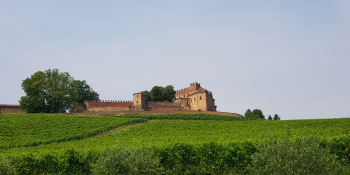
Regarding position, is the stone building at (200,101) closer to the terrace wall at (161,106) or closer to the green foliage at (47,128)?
the terrace wall at (161,106)

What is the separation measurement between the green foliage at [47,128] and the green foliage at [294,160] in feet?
83.6

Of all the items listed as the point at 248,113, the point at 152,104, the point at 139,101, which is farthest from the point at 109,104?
the point at 248,113

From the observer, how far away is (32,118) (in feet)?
144

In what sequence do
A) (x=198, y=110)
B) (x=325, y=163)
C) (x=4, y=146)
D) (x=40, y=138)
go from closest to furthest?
(x=325, y=163)
(x=4, y=146)
(x=40, y=138)
(x=198, y=110)

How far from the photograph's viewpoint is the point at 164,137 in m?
30.7

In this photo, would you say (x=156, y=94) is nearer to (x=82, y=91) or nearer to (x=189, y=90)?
(x=189, y=90)

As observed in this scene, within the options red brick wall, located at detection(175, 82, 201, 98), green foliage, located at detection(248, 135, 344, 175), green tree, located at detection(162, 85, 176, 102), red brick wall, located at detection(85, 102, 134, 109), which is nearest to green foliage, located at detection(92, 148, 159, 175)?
green foliage, located at detection(248, 135, 344, 175)

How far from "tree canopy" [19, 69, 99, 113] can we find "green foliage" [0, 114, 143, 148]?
12.0m

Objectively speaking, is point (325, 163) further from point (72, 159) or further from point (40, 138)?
point (40, 138)

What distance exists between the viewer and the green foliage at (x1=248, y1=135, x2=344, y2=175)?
13.0 m

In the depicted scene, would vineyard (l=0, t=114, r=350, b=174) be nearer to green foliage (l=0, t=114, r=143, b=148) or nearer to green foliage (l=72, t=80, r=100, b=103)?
green foliage (l=0, t=114, r=143, b=148)

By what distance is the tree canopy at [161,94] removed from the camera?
76.8 m

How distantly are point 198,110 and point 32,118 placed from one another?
100ft

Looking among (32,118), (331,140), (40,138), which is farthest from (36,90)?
(331,140)
